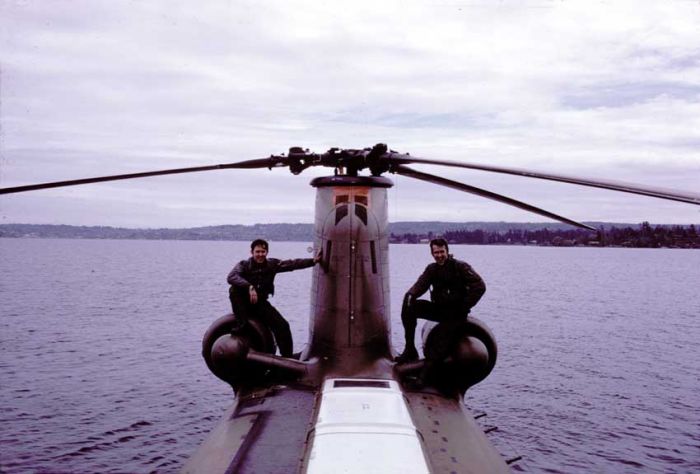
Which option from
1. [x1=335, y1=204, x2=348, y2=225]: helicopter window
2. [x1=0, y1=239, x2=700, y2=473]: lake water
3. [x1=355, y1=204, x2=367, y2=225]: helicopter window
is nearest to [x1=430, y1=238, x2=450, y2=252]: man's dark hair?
[x1=355, y1=204, x2=367, y2=225]: helicopter window

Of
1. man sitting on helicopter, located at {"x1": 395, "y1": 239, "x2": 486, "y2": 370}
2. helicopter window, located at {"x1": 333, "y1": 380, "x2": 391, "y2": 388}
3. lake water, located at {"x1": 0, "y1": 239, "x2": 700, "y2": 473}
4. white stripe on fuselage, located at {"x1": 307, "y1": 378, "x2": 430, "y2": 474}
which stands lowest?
lake water, located at {"x1": 0, "y1": 239, "x2": 700, "y2": 473}

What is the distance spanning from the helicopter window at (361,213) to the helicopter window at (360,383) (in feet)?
10.5

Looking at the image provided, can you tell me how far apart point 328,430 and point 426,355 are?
368 cm

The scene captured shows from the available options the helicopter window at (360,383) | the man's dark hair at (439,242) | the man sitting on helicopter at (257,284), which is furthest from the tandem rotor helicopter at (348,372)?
the man's dark hair at (439,242)

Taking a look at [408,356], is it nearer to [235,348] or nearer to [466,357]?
[466,357]

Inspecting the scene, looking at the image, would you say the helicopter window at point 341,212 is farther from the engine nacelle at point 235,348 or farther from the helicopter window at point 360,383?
the helicopter window at point 360,383

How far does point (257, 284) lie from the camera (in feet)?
42.3

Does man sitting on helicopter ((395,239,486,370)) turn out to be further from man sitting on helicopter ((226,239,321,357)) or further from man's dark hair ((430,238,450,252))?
man sitting on helicopter ((226,239,321,357))

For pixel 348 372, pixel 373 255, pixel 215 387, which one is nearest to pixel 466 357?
pixel 348 372

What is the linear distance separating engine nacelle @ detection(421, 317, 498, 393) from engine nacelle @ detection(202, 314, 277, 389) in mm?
3171

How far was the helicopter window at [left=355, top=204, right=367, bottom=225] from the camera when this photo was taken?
12.9 meters

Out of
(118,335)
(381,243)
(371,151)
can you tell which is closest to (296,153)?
(371,151)

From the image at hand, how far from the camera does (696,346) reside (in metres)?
40.0

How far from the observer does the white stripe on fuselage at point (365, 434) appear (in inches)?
312
